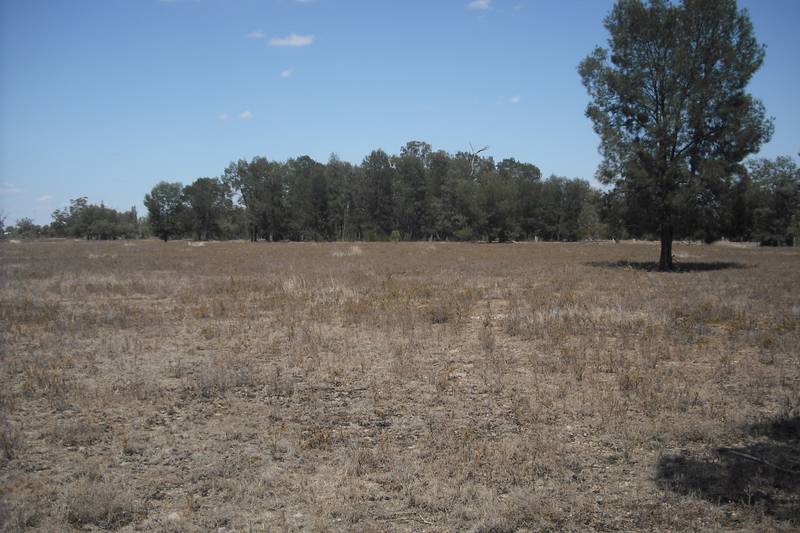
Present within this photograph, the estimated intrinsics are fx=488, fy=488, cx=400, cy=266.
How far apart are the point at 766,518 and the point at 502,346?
6440 mm

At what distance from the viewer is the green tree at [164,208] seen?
12250 centimetres

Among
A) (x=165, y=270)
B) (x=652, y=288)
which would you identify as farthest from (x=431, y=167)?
(x=652, y=288)

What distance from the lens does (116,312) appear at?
48.1ft

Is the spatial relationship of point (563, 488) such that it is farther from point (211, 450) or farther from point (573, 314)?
point (573, 314)

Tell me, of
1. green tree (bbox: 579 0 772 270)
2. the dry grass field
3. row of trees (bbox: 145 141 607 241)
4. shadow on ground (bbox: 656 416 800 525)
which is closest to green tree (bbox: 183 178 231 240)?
row of trees (bbox: 145 141 607 241)

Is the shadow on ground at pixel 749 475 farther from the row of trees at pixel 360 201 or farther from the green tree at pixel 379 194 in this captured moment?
the green tree at pixel 379 194

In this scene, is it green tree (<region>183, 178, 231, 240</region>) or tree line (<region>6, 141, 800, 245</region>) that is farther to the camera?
green tree (<region>183, 178, 231, 240</region>)

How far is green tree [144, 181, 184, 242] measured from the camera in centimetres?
12250

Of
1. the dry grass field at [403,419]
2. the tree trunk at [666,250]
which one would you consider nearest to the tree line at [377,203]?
the tree trunk at [666,250]

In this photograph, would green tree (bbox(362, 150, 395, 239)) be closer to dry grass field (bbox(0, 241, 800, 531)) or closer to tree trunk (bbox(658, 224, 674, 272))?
tree trunk (bbox(658, 224, 674, 272))

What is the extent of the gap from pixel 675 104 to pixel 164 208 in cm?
12252

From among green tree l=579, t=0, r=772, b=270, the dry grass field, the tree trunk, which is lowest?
the dry grass field

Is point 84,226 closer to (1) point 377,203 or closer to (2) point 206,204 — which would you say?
(2) point 206,204

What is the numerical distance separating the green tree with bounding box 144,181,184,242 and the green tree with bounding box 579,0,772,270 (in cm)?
11541
